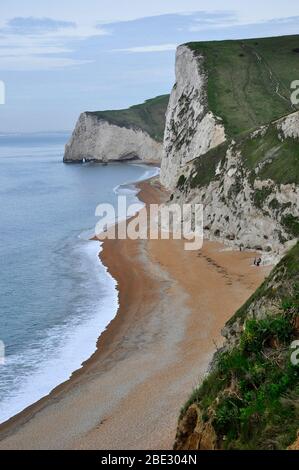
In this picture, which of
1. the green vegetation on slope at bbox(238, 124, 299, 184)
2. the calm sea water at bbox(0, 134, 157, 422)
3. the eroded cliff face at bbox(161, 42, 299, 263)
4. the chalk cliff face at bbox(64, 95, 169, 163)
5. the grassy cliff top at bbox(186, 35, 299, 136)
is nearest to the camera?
the calm sea water at bbox(0, 134, 157, 422)

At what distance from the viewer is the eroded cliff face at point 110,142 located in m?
141

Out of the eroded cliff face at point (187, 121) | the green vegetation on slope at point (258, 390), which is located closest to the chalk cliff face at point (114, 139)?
the eroded cliff face at point (187, 121)

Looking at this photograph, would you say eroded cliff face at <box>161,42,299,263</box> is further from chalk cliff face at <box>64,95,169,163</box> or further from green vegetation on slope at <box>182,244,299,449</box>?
chalk cliff face at <box>64,95,169,163</box>

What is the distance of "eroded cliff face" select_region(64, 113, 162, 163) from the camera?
14102 cm

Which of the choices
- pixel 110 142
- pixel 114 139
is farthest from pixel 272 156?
pixel 110 142

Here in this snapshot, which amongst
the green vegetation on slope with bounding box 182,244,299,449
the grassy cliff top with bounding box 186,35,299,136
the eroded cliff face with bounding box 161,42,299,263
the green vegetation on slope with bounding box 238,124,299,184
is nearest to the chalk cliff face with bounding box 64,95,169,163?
the grassy cliff top with bounding box 186,35,299,136

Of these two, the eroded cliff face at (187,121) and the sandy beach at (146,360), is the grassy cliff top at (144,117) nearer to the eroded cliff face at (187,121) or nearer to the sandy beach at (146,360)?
the eroded cliff face at (187,121)

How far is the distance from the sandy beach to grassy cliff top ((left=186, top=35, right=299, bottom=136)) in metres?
31.1

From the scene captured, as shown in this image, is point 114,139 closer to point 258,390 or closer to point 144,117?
point 144,117

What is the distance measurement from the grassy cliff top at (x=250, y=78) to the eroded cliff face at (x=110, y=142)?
44661 millimetres

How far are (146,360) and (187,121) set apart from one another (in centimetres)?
5919

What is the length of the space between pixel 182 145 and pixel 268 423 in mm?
71363

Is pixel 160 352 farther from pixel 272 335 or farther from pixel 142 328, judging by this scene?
pixel 272 335

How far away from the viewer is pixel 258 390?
36.8 ft
